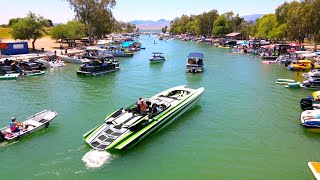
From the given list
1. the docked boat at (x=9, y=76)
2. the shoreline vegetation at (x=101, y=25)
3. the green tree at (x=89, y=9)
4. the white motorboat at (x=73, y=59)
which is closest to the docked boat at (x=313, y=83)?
the shoreline vegetation at (x=101, y=25)

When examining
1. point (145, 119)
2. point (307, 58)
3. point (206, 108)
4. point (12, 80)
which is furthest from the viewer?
point (307, 58)

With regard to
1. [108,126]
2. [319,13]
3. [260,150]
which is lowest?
[260,150]

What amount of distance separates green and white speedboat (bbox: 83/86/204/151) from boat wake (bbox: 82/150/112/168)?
12.1 inches

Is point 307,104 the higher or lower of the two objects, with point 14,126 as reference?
higher

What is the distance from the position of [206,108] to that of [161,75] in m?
19.0

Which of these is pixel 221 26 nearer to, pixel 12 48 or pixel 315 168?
pixel 12 48

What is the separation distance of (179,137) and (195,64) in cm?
2769

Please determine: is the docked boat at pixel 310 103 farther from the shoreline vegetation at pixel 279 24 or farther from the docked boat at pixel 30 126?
the shoreline vegetation at pixel 279 24

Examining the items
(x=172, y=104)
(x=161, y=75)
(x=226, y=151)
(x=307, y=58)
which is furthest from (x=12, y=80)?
(x=307, y=58)

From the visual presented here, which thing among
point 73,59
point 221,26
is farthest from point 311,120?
point 221,26

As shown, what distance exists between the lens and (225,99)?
1179 inches

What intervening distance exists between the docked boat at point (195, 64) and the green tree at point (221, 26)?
3637 inches

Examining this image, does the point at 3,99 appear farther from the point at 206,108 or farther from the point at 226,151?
the point at 226,151

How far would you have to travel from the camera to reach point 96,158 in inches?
651
